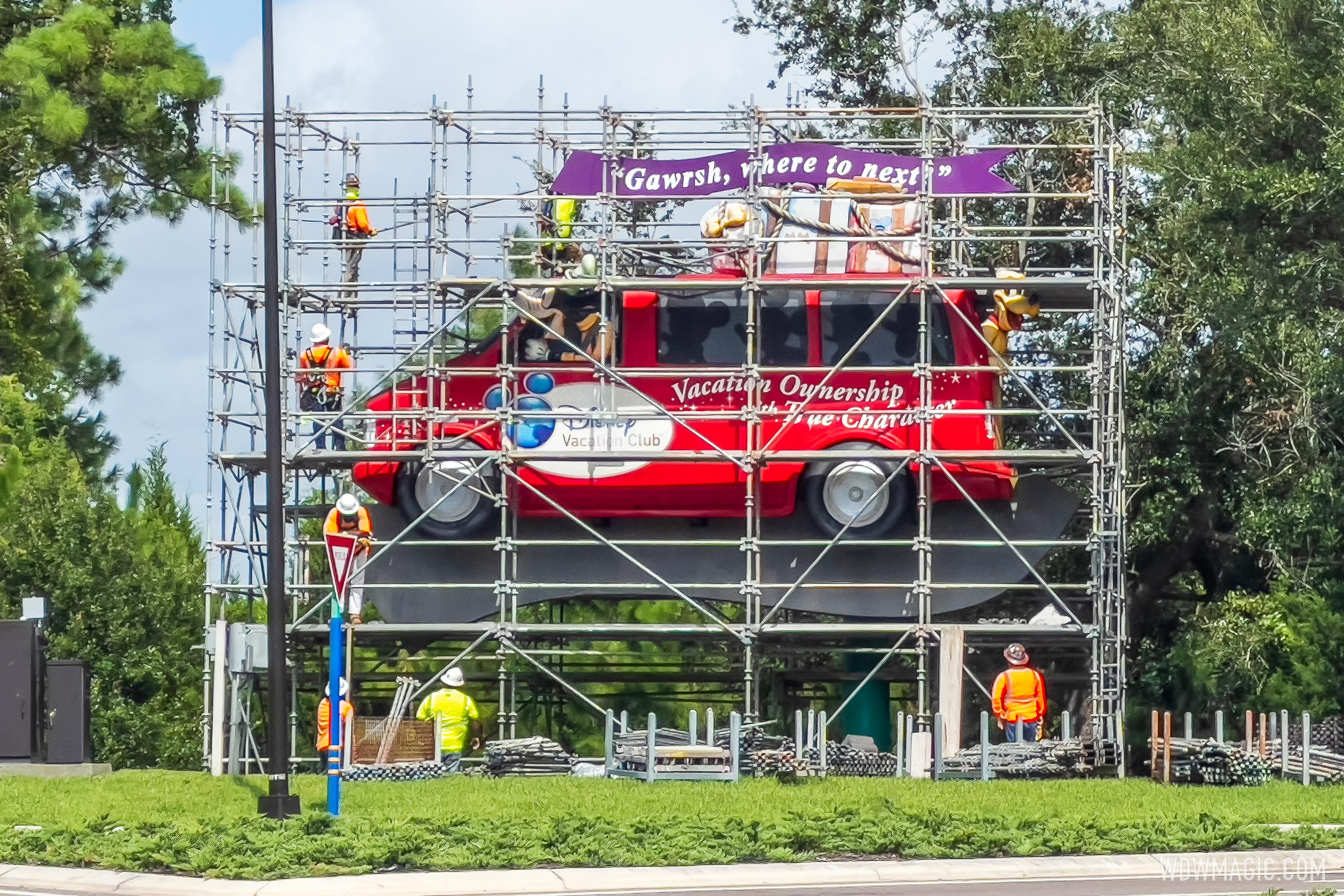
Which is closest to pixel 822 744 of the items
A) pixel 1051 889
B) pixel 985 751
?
pixel 985 751

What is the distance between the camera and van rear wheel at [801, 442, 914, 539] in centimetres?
2655

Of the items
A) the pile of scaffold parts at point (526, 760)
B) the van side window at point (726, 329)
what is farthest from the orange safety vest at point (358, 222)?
the pile of scaffold parts at point (526, 760)

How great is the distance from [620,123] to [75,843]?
46.1ft

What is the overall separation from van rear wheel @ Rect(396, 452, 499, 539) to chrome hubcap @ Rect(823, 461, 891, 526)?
12.9 ft

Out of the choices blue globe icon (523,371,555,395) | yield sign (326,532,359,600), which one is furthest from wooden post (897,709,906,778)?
yield sign (326,532,359,600)

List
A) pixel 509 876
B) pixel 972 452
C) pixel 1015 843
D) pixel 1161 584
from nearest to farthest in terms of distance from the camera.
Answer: pixel 509 876 → pixel 1015 843 → pixel 972 452 → pixel 1161 584

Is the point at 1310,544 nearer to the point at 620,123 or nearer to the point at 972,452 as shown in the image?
the point at 972,452

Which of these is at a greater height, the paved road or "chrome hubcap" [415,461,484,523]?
"chrome hubcap" [415,461,484,523]

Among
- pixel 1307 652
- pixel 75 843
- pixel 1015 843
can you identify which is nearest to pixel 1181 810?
pixel 1015 843

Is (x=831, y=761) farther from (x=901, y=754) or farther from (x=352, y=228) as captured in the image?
(x=352, y=228)

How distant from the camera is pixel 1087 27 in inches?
1390

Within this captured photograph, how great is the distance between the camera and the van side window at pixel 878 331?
27250mm

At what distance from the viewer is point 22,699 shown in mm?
24391

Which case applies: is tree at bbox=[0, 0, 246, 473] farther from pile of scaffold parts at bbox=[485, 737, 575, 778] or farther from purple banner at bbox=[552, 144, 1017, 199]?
pile of scaffold parts at bbox=[485, 737, 575, 778]
